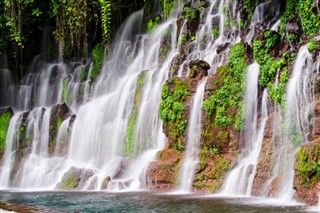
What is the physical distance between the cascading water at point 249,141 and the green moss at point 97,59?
36.7 feet

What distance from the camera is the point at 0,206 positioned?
348 inches

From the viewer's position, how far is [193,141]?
582 inches

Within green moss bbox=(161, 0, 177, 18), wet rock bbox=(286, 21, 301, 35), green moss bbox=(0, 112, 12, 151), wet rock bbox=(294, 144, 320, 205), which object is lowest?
wet rock bbox=(294, 144, 320, 205)

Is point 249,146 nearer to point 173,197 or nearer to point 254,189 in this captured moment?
point 254,189

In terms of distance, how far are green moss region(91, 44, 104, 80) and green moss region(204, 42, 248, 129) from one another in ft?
33.8

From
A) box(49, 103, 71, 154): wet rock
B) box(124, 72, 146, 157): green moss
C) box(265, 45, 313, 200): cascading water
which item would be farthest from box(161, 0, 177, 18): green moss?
box(265, 45, 313, 200): cascading water

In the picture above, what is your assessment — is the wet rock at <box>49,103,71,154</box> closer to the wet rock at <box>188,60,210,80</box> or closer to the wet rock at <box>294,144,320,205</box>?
the wet rock at <box>188,60,210,80</box>

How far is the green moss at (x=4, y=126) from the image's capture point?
22.2 meters

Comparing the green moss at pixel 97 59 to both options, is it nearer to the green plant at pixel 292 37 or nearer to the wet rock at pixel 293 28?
the wet rock at pixel 293 28

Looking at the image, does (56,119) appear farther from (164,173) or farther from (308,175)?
(308,175)

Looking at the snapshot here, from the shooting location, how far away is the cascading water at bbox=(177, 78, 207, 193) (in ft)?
45.8

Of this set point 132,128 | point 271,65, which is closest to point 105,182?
point 132,128

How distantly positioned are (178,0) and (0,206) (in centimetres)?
1575

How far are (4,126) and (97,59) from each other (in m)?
5.41
